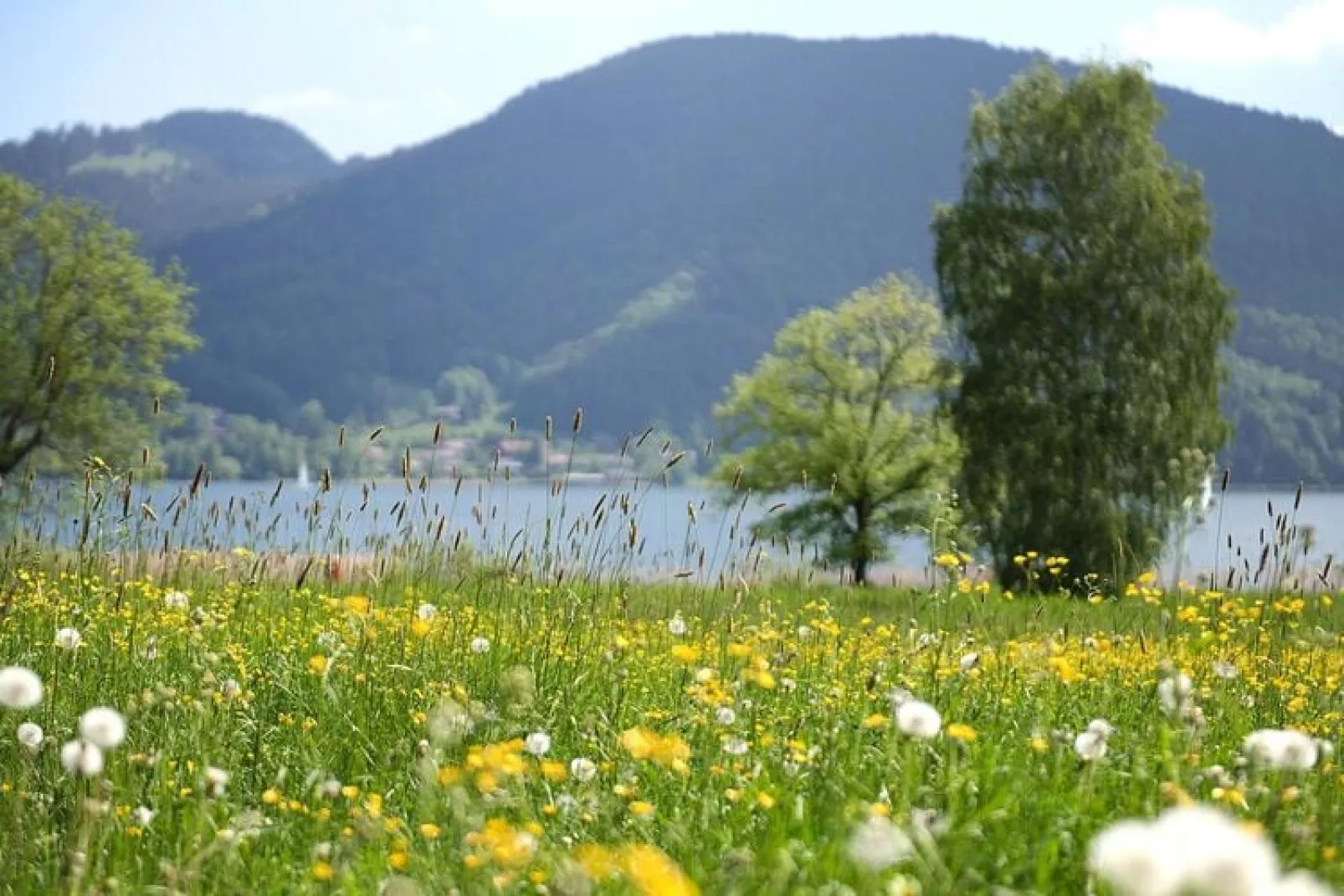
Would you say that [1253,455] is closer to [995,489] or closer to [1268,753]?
[995,489]

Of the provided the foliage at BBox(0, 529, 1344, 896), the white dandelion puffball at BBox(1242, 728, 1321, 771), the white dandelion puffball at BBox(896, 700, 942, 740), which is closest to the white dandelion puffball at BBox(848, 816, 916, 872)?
the foliage at BBox(0, 529, 1344, 896)

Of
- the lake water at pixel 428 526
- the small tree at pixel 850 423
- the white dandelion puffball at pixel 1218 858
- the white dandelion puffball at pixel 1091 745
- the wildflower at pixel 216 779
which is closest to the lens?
the white dandelion puffball at pixel 1218 858

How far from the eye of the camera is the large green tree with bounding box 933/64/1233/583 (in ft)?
89.6

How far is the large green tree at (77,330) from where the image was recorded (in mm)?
34062

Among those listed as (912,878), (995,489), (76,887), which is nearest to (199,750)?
(76,887)

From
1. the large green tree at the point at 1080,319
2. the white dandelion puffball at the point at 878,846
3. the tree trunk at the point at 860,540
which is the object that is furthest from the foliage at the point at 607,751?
the tree trunk at the point at 860,540

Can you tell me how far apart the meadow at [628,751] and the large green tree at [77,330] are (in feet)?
89.4

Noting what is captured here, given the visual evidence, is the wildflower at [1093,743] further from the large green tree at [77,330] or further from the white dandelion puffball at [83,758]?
the large green tree at [77,330]

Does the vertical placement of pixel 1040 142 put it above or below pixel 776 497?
above

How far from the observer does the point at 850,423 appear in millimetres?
38438

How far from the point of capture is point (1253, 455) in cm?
17362

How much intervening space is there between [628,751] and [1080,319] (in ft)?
81.1

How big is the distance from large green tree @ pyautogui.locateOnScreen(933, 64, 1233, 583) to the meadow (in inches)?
736

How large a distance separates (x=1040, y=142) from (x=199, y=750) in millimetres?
26716
